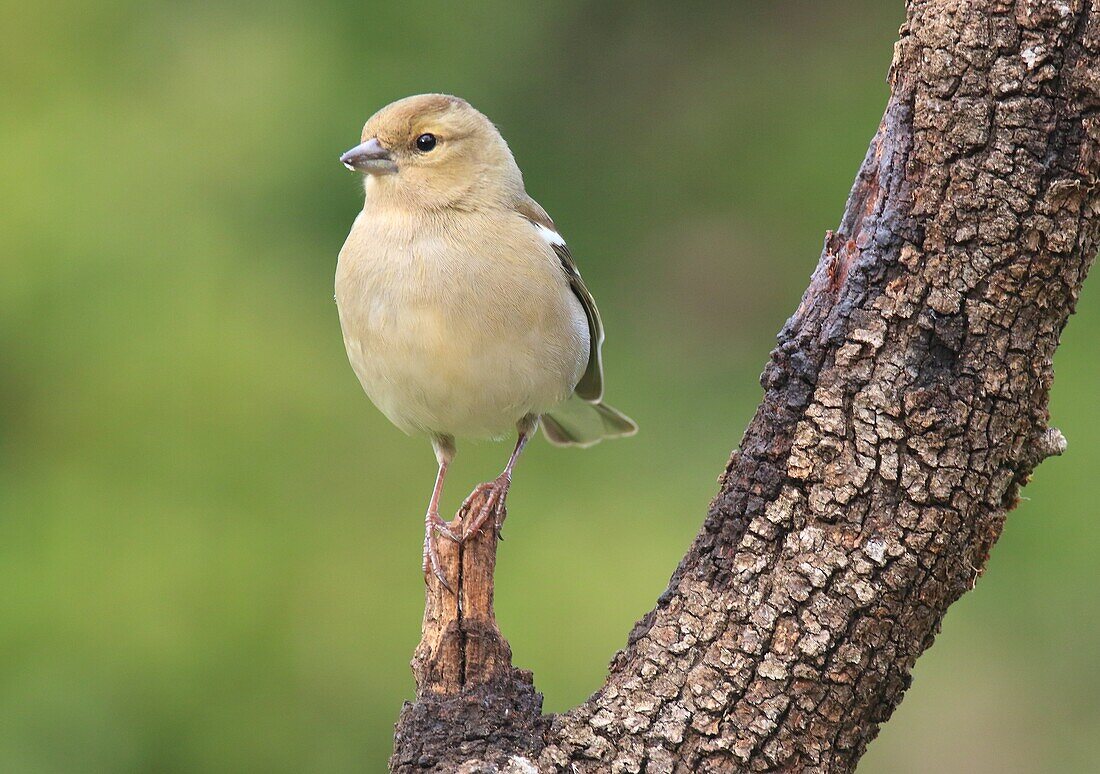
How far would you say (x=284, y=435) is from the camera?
5.46 meters

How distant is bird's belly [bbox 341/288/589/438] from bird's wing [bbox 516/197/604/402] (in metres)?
0.25

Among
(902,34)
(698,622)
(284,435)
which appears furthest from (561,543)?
(902,34)

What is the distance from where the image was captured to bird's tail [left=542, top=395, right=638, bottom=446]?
464cm

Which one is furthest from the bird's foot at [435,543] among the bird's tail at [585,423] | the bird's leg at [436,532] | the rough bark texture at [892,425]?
the bird's tail at [585,423]

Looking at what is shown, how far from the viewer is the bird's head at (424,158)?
389cm

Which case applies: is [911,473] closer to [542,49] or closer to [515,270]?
[515,270]

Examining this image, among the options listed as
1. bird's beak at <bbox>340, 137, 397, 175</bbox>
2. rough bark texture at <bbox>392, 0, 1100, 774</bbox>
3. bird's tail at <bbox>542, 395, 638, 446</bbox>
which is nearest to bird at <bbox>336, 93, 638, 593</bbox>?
bird's beak at <bbox>340, 137, 397, 175</bbox>

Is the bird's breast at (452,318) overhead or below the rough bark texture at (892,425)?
Result: overhead

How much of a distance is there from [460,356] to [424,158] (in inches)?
26.8

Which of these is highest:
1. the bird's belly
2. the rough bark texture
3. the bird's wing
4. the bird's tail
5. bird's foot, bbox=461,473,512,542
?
the bird's wing

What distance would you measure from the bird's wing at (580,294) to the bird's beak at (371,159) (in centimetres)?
44

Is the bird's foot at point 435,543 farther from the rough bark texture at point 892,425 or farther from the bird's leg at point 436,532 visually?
the rough bark texture at point 892,425

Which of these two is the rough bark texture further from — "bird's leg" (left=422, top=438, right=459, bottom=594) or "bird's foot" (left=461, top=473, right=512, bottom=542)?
"bird's foot" (left=461, top=473, right=512, bottom=542)

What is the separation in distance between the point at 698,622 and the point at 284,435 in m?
3.00
